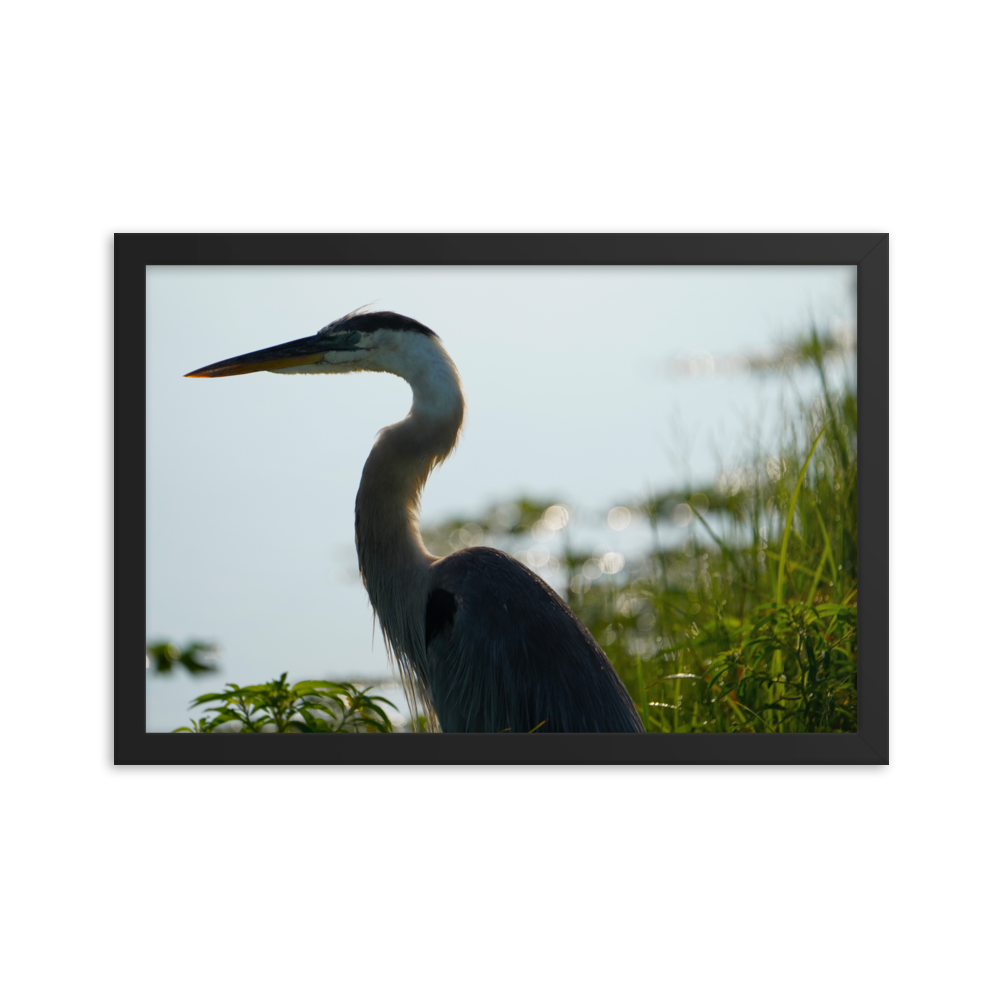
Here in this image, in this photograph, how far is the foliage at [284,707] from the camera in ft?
8.91

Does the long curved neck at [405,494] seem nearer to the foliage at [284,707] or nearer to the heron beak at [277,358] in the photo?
the heron beak at [277,358]

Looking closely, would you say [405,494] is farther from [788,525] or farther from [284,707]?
[788,525]

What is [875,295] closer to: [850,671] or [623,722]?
[850,671]

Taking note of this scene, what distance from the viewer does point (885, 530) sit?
104 inches

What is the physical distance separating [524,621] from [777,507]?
3.33 ft

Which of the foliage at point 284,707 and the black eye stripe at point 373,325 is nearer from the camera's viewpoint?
the foliage at point 284,707

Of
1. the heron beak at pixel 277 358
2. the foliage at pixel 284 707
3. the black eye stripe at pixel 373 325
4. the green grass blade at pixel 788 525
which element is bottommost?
the foliage at pixel 284 707

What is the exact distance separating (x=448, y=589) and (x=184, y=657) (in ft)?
2.69

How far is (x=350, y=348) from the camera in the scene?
3.05m

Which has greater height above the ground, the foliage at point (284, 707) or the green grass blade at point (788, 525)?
the green grass blade at point (788, 525)
